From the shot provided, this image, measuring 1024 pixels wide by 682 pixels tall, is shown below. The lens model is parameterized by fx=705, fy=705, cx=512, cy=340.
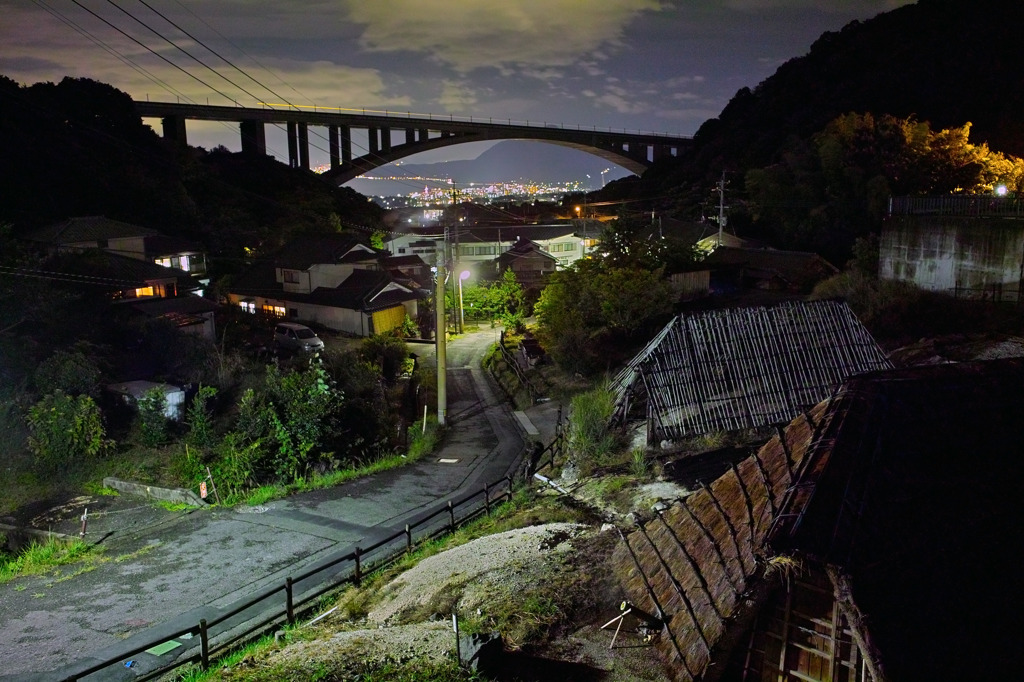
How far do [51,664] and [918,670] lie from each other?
33.0ft

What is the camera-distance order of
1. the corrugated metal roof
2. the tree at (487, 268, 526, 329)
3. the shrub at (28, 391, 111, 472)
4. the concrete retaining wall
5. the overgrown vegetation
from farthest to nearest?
the tree at (487, 268, 526, 329)
the corrugated metal roof
the concrete retaining wall
the shrub at (28, 391, 111, 472)
the overgrown vegetation

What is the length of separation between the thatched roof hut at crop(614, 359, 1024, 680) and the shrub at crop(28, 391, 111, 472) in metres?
17.4

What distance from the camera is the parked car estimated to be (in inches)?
1265

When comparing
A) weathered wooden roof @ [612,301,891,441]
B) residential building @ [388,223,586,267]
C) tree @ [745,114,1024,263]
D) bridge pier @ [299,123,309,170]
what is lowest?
weathered wooden roof @ [612,301,891,441]

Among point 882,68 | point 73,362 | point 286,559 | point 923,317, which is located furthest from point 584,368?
point 882,68

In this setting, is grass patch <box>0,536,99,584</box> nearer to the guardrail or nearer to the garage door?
the guardrail

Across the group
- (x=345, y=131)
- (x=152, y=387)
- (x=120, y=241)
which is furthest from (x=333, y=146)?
(x=152, y=387)

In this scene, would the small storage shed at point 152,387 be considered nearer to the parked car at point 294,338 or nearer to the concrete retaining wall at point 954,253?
the parked car at point 294,338

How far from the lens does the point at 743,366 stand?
570 inches

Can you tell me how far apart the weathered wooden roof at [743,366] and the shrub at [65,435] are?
1396 cm

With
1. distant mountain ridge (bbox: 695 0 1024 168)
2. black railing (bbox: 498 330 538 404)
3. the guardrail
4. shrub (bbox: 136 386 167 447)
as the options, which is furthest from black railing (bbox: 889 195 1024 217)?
shrub (bbox: 136 386 167 447)

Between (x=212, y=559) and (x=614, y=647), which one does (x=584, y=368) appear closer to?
(x=212, y=559)

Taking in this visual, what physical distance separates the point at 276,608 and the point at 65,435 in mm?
11429

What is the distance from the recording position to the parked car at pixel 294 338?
32.1m
